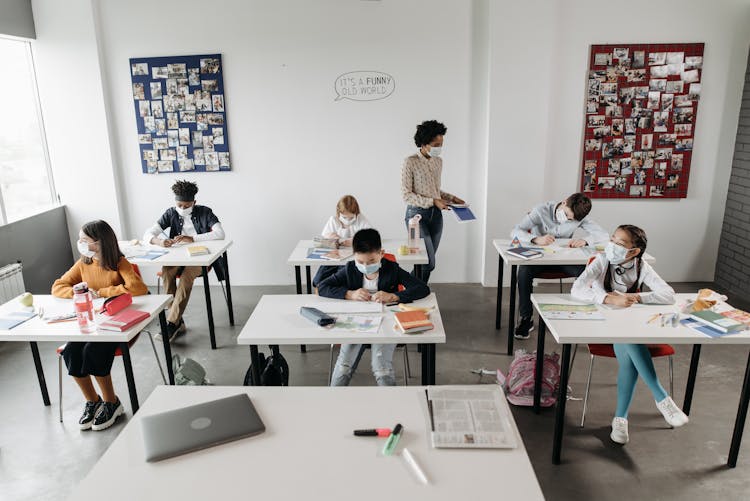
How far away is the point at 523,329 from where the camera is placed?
4.64m

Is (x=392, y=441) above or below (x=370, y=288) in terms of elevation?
below

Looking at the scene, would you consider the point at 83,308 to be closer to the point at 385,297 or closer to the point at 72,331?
the point at 72,331

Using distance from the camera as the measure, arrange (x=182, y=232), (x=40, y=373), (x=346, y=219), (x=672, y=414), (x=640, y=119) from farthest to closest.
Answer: (x=640, y=119) < (x=182, y=232) < (x=346, y=219) < (x=40, y=373) < (x=672, y=414)

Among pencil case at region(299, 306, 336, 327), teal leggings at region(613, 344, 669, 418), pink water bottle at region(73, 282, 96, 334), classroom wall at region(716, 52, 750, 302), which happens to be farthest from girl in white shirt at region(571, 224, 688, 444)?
classroom wall at region(716, 52, 750, 302)

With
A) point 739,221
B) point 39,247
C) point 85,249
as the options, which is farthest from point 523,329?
point 39,247

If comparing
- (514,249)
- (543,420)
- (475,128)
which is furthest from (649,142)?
(543,420)

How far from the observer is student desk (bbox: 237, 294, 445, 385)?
2.81 meters

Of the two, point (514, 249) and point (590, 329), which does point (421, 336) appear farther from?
point (514, 249)

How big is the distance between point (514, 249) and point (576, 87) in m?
2.28

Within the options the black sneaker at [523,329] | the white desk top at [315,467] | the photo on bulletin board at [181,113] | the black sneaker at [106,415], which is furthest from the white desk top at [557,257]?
the photo on bulletin board at [181,113]

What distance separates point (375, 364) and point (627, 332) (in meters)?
1.40

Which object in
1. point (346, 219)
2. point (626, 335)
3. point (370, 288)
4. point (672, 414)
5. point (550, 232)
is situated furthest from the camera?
point (346, 219)

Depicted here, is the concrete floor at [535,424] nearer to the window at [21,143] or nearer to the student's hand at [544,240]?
the student's hand at [544,240]

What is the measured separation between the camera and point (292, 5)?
216 inches
